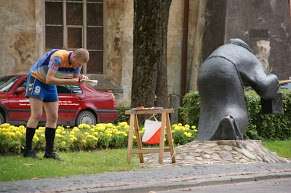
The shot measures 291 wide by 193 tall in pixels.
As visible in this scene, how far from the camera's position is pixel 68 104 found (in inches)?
957

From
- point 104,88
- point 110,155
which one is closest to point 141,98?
Result: point 110,155

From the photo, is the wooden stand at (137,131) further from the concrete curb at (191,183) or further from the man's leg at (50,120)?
the concrete curb at (191,183)

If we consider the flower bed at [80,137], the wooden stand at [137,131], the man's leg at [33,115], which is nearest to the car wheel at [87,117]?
the flower bed at [80,137]

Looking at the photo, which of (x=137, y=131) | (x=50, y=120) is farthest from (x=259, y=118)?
(x=50, y=120)

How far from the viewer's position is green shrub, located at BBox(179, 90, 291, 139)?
18516 millimetres

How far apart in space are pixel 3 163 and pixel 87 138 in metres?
2.88

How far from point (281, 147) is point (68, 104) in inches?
343

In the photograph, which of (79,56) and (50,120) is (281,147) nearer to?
(50,120)

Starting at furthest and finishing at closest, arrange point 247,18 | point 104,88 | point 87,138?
point 247,18 < point 104,88 < point 87,138

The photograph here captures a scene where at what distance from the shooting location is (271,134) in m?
19.0

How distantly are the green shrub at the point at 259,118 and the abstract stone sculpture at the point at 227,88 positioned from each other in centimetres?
325

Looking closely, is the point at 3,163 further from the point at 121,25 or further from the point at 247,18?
the point at 247,18

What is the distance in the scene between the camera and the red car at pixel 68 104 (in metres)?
23.2

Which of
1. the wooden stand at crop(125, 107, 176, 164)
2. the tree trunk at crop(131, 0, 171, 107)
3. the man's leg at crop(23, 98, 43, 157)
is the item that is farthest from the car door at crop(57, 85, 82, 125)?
the man's leg at crop(23, 98, 43, 157)
